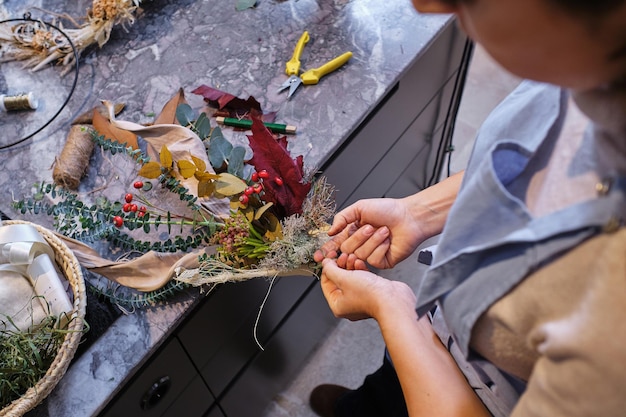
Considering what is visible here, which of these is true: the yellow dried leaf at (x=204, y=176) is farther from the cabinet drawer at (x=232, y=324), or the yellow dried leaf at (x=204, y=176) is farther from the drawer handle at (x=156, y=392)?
the drawer handle at (x=156, y=392)

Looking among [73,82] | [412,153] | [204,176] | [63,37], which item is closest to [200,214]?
[204,176]

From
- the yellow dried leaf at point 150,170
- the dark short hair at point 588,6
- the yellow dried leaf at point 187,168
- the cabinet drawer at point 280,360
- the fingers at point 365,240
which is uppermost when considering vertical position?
the dark short hair at point 588,6

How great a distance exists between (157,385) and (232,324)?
19cm

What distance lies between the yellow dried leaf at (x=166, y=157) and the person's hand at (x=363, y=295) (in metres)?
0.33

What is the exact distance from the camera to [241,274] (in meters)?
0.84

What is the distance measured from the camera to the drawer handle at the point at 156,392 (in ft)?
2.96

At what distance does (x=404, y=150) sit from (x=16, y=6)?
42.0 inches

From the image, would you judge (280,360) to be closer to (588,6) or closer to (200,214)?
(200,214)

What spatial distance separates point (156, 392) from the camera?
0.93 meters

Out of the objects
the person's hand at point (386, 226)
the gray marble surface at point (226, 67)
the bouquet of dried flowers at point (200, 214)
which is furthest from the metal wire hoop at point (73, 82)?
the person's hand at point (386, 226)

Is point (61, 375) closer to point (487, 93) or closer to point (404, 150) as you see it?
point (404, 150)

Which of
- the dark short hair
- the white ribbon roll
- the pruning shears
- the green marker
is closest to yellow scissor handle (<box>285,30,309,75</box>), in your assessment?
the pruning shears

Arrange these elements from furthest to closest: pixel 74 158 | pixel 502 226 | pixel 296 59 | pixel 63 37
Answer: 1. pixel 63 37
2. pixel 296 59
3. pixel 74 158
4. pixel 502 226

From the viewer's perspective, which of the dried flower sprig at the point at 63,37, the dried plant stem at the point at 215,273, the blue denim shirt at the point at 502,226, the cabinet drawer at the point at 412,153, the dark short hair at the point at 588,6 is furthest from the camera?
the cabinet drawer at the point at 412,153
